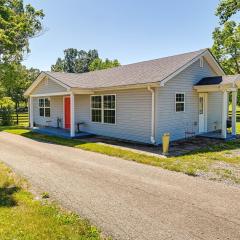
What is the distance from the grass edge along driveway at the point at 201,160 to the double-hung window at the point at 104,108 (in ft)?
9.54

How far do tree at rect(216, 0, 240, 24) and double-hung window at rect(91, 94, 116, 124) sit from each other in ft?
28.5

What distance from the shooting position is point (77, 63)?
9081 cm

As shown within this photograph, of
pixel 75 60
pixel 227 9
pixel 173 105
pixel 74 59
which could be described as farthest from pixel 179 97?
pixel 74 59

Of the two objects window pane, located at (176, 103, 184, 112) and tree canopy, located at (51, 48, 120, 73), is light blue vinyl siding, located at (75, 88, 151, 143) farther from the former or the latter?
tree canopy, located at (51, 48, 120, 73)

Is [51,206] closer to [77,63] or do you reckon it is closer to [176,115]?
[176,115]

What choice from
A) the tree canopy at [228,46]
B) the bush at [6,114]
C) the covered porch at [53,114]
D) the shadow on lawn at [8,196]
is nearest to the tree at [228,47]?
the tree canopy at [228,46]

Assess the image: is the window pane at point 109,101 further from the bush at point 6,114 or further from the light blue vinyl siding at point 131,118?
the bush at point 6,114

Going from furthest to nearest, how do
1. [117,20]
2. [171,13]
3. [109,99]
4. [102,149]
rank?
[117,20], [171,13], [109,99], [102,149]

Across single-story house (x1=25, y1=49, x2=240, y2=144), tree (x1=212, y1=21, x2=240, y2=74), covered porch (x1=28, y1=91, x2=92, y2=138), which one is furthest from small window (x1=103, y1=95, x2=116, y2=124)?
tree (x1=212, y1=21, x2=240, y2=74)

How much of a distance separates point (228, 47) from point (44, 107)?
27042mm

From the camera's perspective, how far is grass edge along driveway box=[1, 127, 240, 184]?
25.5 ft

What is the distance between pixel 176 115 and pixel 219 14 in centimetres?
764

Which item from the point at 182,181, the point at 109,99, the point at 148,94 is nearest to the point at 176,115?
the point at 148,94

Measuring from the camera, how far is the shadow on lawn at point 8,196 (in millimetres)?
5363
